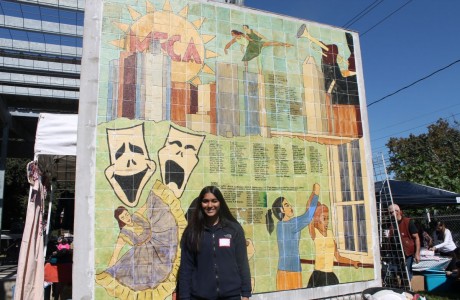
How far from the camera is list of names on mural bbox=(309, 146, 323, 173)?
222 inches

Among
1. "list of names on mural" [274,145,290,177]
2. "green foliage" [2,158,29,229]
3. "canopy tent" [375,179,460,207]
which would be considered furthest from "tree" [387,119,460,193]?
"green foliage" [2,158,29,229]

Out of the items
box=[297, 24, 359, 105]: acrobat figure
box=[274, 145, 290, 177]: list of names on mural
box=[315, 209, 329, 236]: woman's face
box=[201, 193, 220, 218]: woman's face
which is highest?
Answer: box=[297, 24, 359, 105]: acrobat figure

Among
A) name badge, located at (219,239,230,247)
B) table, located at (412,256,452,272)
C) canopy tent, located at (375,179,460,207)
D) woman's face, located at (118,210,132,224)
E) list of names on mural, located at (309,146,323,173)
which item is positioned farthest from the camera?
canopy tent, located at (375,179,460,207)

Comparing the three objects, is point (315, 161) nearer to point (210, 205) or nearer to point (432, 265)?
point (210, 205)

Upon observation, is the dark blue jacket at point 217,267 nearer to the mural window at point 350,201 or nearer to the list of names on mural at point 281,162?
the list of names on mural at point 281,162

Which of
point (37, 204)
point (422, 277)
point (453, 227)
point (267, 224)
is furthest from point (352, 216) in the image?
point (453, 227)

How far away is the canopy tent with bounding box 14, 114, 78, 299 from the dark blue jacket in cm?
249

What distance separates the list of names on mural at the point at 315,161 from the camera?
5648mm

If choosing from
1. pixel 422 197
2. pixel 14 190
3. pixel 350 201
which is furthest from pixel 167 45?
pixel 14 190

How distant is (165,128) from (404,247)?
5.00 metres

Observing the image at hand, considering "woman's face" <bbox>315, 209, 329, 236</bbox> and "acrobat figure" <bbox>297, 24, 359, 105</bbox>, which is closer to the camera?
"woman's face" <bbox>315, 209, 329, 236</bbox>

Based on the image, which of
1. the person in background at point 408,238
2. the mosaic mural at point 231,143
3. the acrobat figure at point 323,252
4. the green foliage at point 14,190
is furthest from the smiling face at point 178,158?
the green foliage at point 14,190

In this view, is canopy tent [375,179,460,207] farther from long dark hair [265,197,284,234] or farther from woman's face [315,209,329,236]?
long dark hair [265,197,284,234]

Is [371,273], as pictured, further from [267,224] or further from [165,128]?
[165,128]
